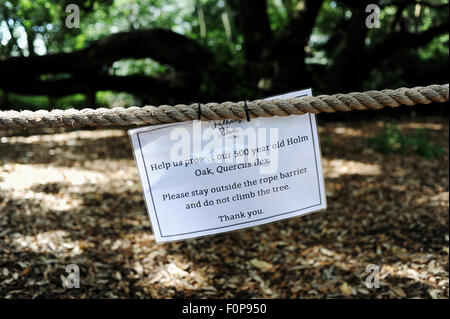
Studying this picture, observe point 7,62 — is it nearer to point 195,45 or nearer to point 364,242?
point 195,45

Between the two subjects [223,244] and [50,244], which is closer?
[50,244]

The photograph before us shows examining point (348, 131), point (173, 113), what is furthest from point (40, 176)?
point (348, 131)

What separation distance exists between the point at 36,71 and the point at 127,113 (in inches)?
270

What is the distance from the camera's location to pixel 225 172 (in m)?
1.61

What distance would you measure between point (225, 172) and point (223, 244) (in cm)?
219

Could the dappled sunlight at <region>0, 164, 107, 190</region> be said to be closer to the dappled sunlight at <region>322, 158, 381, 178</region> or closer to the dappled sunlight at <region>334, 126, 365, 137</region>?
the dappled sunlight at <region>322, 158, 381, 178</region>

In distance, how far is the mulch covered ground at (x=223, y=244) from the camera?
2920mm

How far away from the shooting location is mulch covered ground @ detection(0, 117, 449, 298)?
2920 millimetres

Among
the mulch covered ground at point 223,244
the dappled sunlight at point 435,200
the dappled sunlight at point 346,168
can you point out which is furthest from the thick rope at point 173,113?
the dappled sunlight at point 346,168

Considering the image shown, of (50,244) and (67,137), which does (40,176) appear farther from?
(67,137)

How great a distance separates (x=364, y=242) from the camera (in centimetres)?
358

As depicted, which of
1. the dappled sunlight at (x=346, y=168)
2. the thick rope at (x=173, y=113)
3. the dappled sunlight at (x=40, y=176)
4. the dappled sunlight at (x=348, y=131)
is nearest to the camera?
the thick rope at (x=173, y=113)

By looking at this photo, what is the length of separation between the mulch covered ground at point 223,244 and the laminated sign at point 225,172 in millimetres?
1486

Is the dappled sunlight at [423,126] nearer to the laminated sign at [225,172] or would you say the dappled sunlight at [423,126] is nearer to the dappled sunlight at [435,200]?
the dappled sunlight at [435,200]
